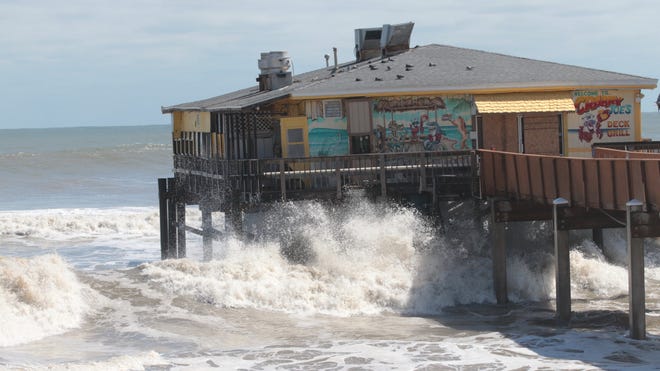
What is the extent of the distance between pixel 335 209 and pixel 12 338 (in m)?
9.12

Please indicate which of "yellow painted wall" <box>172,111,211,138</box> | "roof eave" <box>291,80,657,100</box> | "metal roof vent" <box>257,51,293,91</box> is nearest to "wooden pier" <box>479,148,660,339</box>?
"roof eave" <box>291,80,657,100</box>

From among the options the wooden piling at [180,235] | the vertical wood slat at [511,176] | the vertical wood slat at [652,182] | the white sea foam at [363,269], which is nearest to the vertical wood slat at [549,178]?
the vertical wood slat at [511,176]

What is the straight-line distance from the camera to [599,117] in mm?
30734

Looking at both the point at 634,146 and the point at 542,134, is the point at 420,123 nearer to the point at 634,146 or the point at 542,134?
the point at 542,134

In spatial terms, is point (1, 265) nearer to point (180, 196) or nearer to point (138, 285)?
point (138, 285)

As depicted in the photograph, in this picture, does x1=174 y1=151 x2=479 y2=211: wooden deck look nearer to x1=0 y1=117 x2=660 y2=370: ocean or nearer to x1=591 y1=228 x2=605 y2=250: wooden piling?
x1=0 y1=117 x2=660 y2=370: ocean

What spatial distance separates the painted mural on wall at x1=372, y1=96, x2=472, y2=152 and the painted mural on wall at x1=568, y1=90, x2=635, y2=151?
3.01 meters

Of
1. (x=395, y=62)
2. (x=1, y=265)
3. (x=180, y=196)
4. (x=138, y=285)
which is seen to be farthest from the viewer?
(x=180, y=196)

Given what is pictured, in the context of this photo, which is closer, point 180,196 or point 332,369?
point 332,369

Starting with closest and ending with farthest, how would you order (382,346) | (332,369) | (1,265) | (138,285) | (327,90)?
(332,369) → (382,346) → (1,265) → (138,285) → (327,90)

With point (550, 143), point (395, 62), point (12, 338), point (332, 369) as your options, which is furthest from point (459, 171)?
point (12, 338)

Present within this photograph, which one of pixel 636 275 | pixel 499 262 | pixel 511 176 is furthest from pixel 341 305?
pixel 636 275

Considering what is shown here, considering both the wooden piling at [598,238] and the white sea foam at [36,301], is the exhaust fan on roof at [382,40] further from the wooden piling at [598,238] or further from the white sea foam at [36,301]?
the white sea foam at [36,301]

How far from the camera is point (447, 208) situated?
29.3 meters
